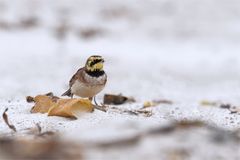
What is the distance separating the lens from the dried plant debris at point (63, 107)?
516 cm

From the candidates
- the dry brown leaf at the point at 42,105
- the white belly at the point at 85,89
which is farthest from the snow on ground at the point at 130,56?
the white belly at the point at 85,89

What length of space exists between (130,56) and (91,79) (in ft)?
34.7

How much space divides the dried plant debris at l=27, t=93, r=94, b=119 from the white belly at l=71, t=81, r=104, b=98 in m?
0.41

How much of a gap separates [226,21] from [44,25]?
217 inches

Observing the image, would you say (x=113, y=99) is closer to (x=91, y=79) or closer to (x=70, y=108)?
(x=91, y=79)

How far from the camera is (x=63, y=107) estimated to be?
206 inches

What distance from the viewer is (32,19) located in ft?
64.4

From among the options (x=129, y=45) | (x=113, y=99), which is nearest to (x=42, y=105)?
(x=113, y=99)

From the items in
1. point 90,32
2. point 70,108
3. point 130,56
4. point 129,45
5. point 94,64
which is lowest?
point 70,108

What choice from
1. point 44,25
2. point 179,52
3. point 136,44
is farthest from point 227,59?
point 44,25

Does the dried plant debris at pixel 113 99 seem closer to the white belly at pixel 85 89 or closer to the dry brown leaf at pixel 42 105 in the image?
the white belly at pixel 85 89

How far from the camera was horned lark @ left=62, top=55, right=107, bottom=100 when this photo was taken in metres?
5.96

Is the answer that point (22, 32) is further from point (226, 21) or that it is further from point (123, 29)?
point (226, 21)

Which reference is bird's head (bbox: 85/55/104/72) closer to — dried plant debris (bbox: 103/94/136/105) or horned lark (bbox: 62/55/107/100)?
horned lark (bbox: 62/55/107/100)
